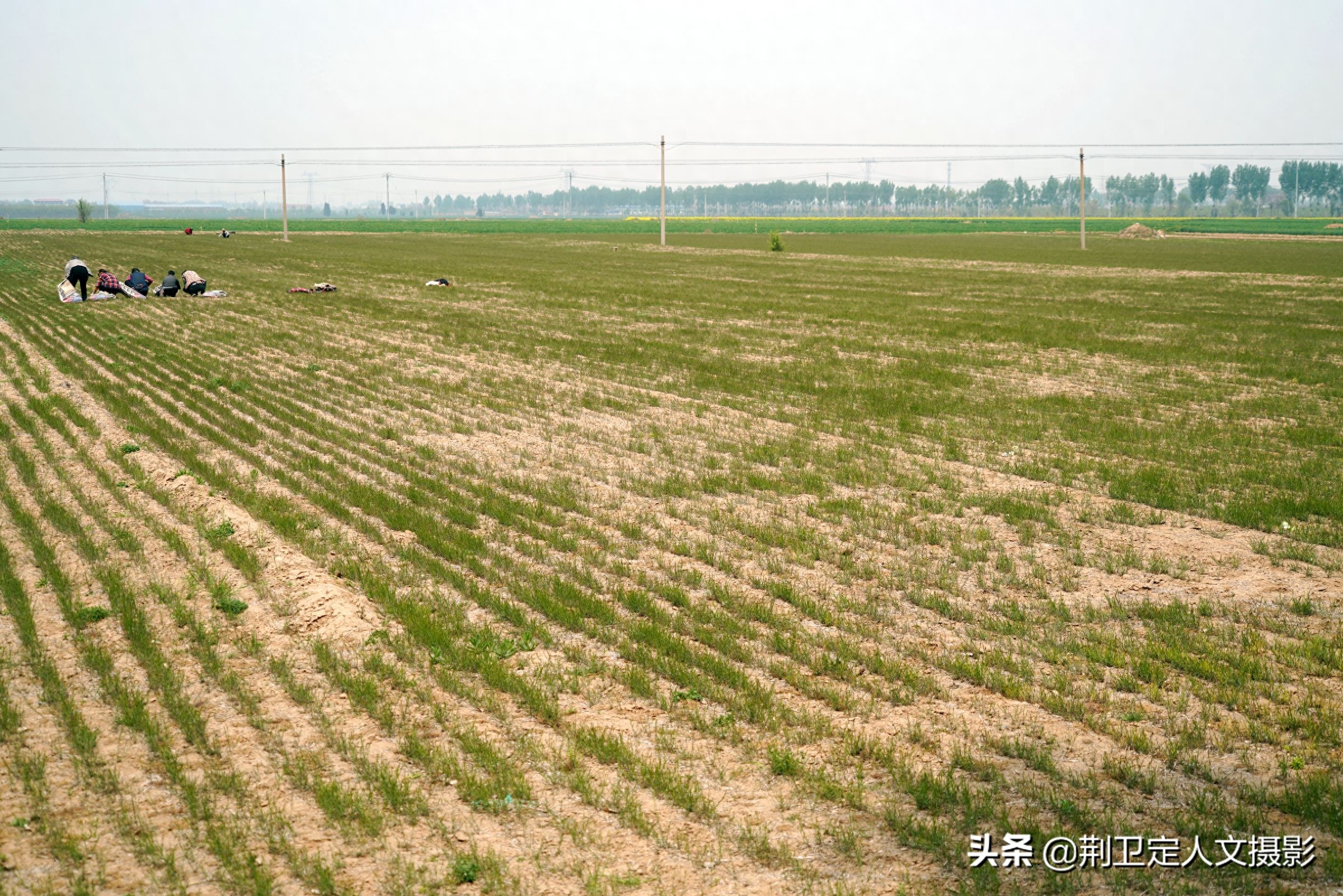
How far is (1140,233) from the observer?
109 metres

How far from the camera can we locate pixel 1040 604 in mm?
9531

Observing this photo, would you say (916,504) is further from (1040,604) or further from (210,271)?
(210,271)

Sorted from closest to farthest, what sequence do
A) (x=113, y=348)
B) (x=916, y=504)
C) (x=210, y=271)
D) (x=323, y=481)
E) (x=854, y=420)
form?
(x=916, y=504), (x=323, y=481), (x=854, y=420), (x=113, y=348), (x=210, y=271)

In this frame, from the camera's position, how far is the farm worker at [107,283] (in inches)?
1469

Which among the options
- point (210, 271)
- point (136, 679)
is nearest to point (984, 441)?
point (136, 679)

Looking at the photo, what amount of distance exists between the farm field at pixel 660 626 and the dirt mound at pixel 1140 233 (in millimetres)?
90404

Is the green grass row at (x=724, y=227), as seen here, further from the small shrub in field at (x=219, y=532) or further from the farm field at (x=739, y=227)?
the small shrub in field at (x=219, y=532)

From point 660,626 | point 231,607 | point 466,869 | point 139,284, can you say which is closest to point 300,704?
point 231,607

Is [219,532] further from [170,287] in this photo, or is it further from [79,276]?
[170,287]

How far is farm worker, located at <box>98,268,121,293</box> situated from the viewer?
37.3 metres

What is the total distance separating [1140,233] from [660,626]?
11130 centimetres

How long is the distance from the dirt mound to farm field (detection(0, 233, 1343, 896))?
297 feet

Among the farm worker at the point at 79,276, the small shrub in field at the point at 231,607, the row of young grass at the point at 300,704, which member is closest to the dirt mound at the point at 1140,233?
the farm worker at the point at 79,276

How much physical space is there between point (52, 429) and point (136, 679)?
1007 cm
